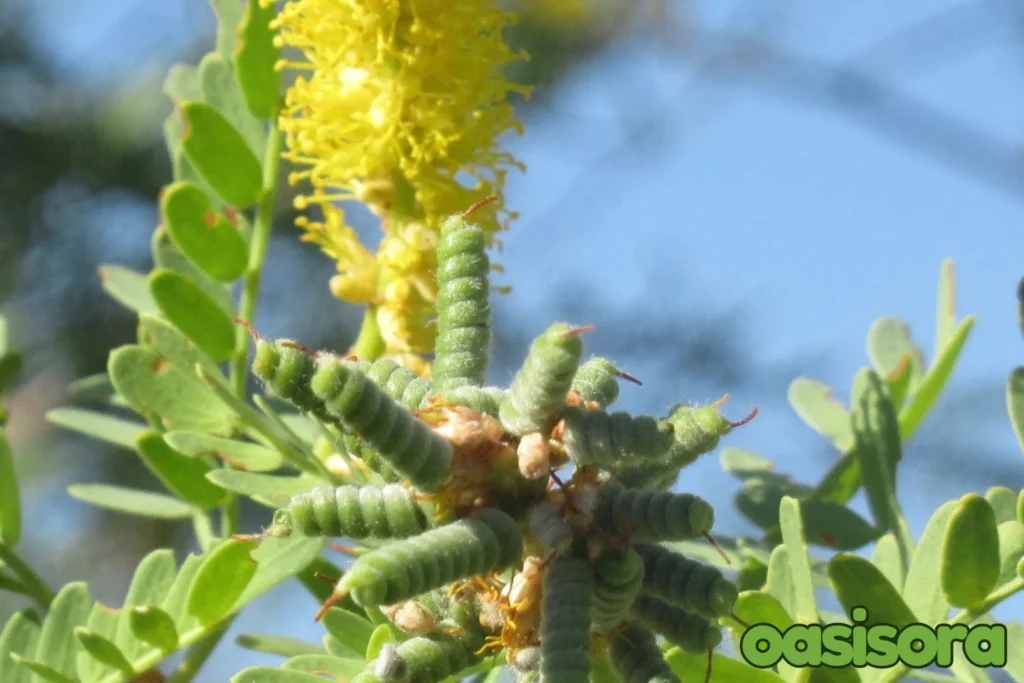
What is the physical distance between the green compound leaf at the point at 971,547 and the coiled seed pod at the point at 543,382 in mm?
324

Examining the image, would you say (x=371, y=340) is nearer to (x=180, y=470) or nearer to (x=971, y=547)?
(x=180, y=470)

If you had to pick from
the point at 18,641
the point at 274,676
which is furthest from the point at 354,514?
the point at 18,641

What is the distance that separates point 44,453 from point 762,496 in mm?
2009

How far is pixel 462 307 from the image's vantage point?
0.74m

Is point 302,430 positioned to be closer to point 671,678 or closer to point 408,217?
point 408,217

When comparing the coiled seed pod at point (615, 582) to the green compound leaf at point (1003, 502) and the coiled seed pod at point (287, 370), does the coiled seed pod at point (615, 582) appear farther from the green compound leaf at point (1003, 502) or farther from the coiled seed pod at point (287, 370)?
the green compound leaf at point (1003, 502)

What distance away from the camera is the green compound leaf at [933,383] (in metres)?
1.14

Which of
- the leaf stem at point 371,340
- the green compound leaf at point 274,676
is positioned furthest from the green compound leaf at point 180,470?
the green compound leaf at point 274,676

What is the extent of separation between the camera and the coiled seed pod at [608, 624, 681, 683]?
0.67 metres

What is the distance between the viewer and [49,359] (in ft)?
8.74

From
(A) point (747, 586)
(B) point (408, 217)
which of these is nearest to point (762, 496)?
(A) point (747, 586)

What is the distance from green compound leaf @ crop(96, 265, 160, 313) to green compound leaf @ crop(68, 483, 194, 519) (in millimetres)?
248

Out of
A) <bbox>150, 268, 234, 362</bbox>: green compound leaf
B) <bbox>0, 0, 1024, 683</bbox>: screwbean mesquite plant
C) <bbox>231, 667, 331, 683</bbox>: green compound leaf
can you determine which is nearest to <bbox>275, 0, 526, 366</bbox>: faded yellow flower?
<bbox>0, 0, 1024, 683</bbox>: screwbean mesquite plant

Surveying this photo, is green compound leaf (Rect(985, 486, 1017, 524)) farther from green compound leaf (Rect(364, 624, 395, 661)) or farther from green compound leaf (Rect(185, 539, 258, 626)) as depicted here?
green compound leaf (Rect(185, 539, 258, 626))
